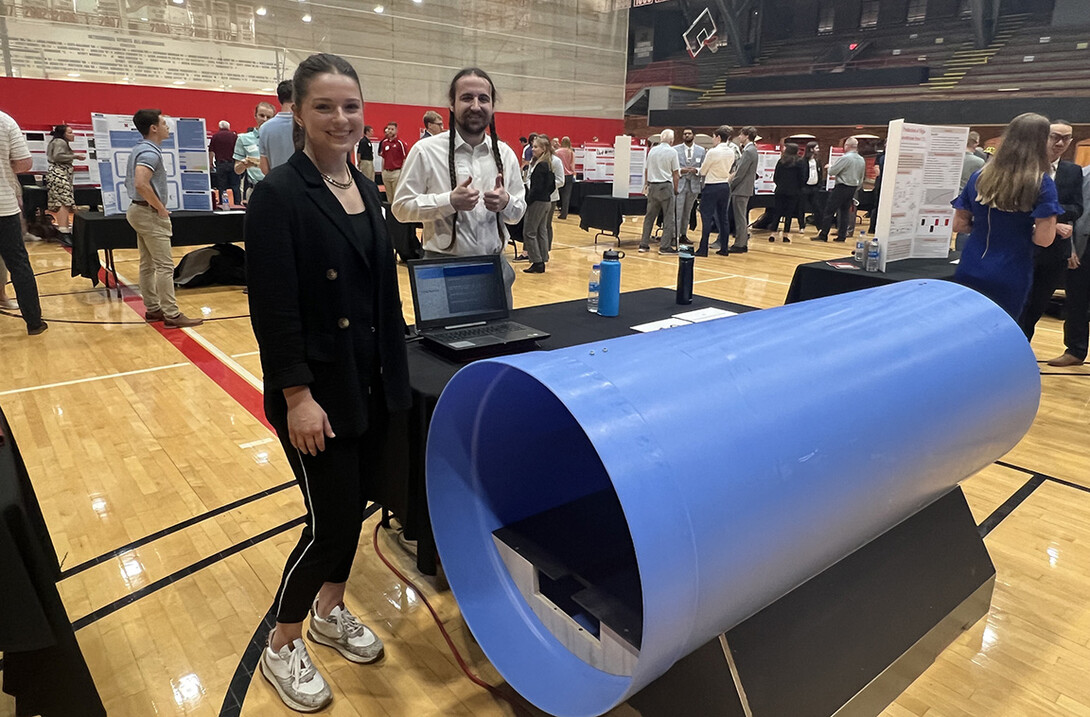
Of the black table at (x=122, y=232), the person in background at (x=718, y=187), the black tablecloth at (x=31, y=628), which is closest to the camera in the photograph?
the black tablecloth at (x=31, y=628)

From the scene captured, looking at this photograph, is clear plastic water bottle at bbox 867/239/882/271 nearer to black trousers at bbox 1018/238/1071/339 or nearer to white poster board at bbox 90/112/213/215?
black trousers at bbox 1018/238/1071/339

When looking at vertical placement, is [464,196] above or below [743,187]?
below

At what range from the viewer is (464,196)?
2287mm

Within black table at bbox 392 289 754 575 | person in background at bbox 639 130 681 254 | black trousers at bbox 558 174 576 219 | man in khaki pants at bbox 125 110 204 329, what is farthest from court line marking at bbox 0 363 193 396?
black trousers at bbox 558 174 576 219

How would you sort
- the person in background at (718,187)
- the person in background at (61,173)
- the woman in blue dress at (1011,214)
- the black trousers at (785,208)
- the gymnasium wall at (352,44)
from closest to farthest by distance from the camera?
the woman in blue dress at (1011,214), the person in background at (61,173), the person in background at (718,187), the black trousers at (785,208), the gymnasium wall at (352,44)

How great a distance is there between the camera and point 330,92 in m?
1.37

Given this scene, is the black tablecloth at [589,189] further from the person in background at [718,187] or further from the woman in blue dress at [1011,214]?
the woman in blue dress at [1011,214]

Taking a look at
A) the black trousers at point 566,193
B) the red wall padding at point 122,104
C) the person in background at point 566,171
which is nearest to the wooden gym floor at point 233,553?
the person in background at point 566,171

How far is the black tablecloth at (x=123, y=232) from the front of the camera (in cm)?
547

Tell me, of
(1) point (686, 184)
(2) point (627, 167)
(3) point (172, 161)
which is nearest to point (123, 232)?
(3) point (172, 161)

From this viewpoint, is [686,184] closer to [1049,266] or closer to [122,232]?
[1049,266]

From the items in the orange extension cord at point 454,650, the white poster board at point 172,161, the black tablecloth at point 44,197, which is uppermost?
the white poster board at point 172,161

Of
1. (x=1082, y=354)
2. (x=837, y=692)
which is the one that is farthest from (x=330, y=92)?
(x=1082, y=354)

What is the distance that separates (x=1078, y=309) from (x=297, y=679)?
4966 mm
